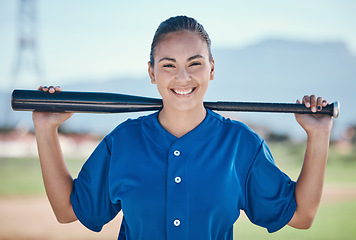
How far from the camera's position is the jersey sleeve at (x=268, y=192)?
129 cm

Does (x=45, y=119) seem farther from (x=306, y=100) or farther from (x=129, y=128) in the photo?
(x=306, y=100)

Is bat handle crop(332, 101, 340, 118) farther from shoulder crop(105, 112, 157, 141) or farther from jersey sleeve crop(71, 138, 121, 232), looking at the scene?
jersey sleeve crop(71, 138, 121, 232)

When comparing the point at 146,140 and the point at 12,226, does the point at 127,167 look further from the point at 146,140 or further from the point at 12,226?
the point at 12,226

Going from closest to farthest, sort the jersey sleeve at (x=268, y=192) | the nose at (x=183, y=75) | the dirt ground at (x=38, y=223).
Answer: the nose at (x=183, y=75), the jersey sleeve at (x=268, y=192), the dirt ground at (x=38, y=223)

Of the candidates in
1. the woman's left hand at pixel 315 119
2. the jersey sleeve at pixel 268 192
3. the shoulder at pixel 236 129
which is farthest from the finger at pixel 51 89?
the woman's left hand at pixel 315 119

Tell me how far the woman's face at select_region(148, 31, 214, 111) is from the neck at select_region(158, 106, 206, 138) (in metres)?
0.05

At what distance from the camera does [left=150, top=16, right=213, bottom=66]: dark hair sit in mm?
1249

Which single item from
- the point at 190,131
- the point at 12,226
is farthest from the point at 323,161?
the point at 12,226

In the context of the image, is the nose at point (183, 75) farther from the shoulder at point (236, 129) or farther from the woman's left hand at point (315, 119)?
the woman's left hand at point (315, 119)

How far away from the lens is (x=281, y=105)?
1.29 meters

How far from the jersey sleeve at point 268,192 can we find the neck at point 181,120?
22 cm

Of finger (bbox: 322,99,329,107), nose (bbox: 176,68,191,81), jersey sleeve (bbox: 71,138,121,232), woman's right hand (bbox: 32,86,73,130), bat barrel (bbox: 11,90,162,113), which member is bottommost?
jersey sleeve (bbox: 71,138,121,232)

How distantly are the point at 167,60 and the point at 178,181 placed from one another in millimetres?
352

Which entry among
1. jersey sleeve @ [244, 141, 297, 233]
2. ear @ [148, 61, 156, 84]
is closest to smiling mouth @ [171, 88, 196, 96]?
ear @ [148, 61, 156, 84]
